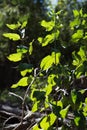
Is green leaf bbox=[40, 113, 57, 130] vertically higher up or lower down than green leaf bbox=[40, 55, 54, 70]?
lower down

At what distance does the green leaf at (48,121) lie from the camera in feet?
4.52

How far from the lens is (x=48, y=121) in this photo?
1.38 metres

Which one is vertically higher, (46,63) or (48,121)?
(46,63)

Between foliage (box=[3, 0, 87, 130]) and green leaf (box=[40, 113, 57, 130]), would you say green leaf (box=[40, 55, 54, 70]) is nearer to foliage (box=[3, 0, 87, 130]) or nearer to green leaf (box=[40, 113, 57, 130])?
foliage (box=[3, 0, 87, 130])

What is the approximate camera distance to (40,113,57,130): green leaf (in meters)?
1.38

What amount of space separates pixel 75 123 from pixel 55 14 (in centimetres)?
41

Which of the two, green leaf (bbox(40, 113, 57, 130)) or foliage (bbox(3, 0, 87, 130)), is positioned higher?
foliage (bbox(3, 0, 87, 130))

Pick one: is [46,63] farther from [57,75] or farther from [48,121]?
[48,121]

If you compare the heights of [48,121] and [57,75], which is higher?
[57,75]

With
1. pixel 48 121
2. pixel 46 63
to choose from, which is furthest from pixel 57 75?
pixel 48 121

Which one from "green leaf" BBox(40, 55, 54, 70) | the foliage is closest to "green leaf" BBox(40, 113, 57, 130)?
the foliage

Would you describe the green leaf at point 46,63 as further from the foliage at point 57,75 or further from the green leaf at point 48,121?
the green leaf at point 48,121

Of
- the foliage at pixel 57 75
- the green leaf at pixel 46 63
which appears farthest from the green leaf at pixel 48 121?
the green leaf at pixel 46 63

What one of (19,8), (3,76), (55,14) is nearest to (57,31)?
(55,14)
